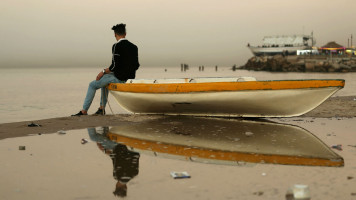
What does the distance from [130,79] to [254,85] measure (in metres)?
3.76

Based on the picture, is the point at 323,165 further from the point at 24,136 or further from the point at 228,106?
the point at 24,136

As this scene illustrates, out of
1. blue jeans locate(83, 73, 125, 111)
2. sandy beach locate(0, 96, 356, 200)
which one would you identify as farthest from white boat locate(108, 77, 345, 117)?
sandy beach locate(0, 96, 356, 200)

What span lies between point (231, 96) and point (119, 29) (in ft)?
11.4

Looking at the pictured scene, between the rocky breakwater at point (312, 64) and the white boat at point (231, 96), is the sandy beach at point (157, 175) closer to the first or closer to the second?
the white boat at point (231, 96)

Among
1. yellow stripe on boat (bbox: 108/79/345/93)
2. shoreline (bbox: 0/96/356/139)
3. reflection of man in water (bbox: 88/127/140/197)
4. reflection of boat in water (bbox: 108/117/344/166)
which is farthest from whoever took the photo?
yellow stripe on boat (bbox: 108/79/345/93)

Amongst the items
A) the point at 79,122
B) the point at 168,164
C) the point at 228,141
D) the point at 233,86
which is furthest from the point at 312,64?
the point at 168,164

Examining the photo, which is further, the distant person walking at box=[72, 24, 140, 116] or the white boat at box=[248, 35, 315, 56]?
the white boat at box=[248, 35, 315, 56]

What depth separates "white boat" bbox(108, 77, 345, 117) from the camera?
903cm

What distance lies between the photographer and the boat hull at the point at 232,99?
358 inches

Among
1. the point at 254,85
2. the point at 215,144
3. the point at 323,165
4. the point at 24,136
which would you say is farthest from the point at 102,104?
the point at 323,165

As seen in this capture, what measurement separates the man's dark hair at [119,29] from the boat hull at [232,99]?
1.42 m

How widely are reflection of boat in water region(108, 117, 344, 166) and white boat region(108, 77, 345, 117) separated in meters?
0.39

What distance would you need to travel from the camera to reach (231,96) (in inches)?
372

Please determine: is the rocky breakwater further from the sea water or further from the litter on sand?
the litter on sand
